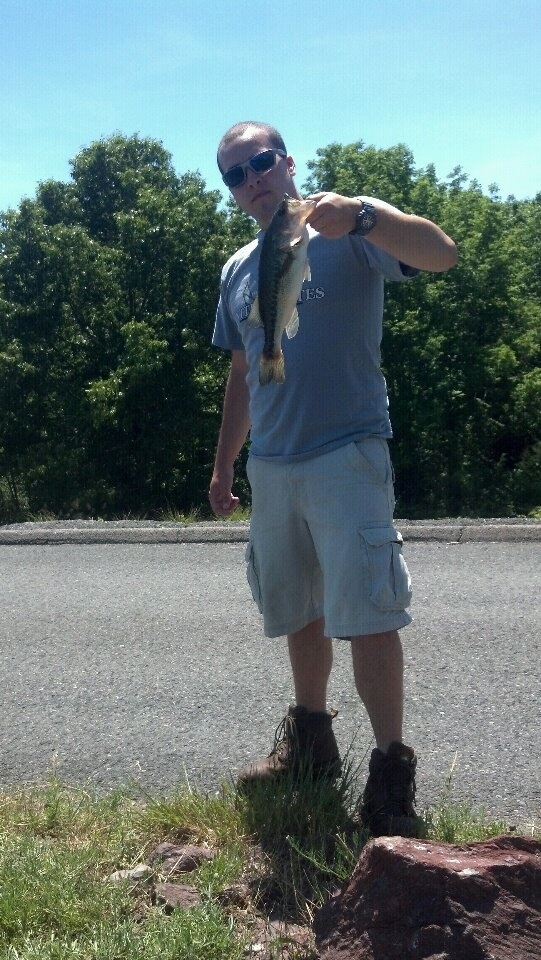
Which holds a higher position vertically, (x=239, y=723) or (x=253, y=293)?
(x=253, y=293)

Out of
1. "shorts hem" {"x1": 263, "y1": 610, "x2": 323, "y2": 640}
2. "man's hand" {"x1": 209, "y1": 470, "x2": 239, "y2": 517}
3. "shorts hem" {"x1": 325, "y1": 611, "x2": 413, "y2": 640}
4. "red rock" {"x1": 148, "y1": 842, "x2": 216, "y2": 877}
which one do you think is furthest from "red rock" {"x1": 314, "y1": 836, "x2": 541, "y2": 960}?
"man's hand" {"x1": 209, "y1": 470, "x2": 239, "y2": 517}

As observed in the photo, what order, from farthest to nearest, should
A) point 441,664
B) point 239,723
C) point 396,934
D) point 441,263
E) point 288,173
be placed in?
point 441,664, point 239,723, point 288,173, point 441,263, point 396,934

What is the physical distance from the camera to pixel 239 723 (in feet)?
14.9

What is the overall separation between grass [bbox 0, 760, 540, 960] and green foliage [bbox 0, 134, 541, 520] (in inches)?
817

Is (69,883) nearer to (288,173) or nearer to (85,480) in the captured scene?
(288,173)

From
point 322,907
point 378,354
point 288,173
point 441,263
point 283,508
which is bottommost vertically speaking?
point 322,907

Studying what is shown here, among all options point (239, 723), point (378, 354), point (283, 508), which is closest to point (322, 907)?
point (283, 508)

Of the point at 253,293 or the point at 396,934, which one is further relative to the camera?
the point at 253,293

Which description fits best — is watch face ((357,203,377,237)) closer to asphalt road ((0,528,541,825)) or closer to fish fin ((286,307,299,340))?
fish fin ((286,307,299,340))

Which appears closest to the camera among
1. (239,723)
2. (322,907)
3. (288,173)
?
(322,907)

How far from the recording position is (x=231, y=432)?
3895 mm

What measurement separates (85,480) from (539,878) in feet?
85.4

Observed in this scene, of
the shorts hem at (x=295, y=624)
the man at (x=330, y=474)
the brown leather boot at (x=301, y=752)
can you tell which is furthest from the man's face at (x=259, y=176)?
the brown leather boot at (x=301, y=752)

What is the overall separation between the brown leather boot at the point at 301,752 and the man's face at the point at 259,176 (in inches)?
59.3
